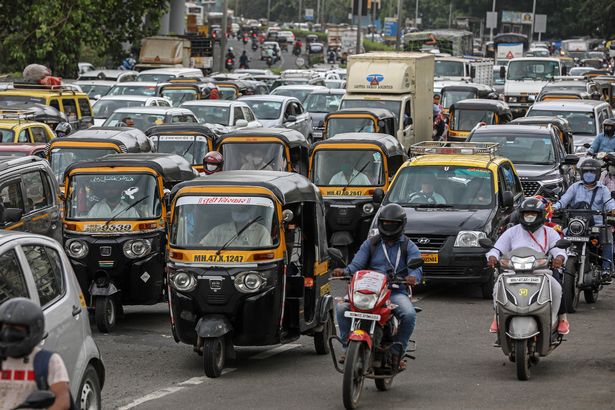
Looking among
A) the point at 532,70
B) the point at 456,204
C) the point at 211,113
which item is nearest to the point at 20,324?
the point at 456,204

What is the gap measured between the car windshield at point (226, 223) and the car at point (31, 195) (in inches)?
117

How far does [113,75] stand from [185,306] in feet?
130

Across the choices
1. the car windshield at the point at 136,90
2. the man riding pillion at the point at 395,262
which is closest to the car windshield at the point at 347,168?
the man riding pillion at the point at 395,262

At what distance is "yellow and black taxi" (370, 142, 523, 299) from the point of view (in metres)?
17.1

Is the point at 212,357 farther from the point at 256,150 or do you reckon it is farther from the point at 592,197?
the point at 256,150

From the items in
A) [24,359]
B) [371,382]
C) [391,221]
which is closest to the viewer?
[24,359]

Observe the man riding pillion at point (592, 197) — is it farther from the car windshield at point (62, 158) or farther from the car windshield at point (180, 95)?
the car windshield at point (180, 95)

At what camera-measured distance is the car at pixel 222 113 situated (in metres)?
30.7

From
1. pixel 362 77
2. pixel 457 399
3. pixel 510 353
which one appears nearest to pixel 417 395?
pixel 457 399

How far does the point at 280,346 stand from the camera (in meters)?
14.0

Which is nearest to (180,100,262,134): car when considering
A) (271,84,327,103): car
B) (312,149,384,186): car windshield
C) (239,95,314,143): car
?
(239,95,314,143): car

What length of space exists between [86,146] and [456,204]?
5581 mm

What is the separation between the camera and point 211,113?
102 ft

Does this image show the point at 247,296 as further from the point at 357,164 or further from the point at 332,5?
the point at 332,5
